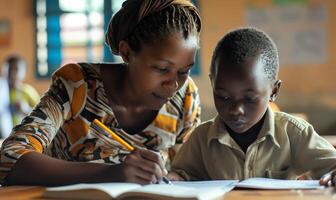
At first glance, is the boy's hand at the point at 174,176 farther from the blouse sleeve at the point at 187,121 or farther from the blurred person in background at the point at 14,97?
the blurred person in background at the point at 14,97

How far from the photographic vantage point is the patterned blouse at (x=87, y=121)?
1.46 meters

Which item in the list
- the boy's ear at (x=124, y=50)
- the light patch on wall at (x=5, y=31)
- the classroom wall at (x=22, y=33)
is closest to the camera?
the boy's ear at (x=124, y=50)

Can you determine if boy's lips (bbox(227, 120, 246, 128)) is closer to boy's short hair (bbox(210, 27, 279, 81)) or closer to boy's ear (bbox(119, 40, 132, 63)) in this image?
boy's short hair (bbox(210, 27, 279, 81))

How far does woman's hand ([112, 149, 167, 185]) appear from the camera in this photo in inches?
47.0

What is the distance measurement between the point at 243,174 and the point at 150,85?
0.34m

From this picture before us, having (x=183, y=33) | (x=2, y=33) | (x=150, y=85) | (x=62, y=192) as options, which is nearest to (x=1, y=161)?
(x=62, y=192)

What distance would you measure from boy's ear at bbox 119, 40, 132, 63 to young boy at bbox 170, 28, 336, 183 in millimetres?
242

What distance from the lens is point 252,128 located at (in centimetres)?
149

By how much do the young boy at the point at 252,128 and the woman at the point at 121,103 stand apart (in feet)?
0.42

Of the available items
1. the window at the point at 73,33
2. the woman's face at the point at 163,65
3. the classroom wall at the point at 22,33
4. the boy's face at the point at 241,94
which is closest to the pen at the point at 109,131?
the woman's face at the point at 163,65

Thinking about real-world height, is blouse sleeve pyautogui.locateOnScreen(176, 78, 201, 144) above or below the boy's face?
below

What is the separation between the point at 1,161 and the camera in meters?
1.34

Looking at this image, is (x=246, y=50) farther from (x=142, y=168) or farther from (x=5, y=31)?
(x=5, y=31)

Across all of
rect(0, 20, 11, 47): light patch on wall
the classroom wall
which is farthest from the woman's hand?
rect(0, 20, 11, 47): light patch on wall
